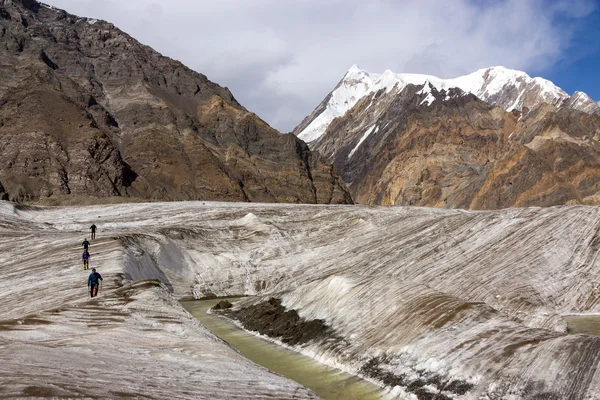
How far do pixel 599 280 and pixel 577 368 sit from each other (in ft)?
66.6

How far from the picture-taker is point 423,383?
20219 mm

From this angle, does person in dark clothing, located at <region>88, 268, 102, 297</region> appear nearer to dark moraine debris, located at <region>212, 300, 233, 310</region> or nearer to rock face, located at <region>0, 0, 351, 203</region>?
dark moraine debris, located at <region>212, 300, 233, 310</region>

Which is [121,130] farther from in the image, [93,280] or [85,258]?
[93,280]

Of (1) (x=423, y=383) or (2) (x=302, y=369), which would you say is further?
(2) (x=302, y=369)

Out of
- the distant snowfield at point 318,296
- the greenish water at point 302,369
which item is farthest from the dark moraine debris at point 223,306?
the greenish water at point 302,369

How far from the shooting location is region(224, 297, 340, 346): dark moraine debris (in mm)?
28719

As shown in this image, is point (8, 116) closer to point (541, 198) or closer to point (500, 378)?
point (500, 378)

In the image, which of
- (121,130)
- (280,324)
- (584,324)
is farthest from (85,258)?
(121,130)

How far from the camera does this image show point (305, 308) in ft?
107

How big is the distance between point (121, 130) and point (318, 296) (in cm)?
13653

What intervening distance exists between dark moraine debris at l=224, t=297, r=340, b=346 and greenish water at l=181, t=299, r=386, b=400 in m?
0.84

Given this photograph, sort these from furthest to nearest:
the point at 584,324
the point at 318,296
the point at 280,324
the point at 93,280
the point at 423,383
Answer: the point at 318,296, the point at 280,324, the point at 584,324, the point at 93,280, the point at 423,383

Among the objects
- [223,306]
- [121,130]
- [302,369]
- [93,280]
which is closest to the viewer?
[302,369]

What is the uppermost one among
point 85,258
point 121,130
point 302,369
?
point 121,130
